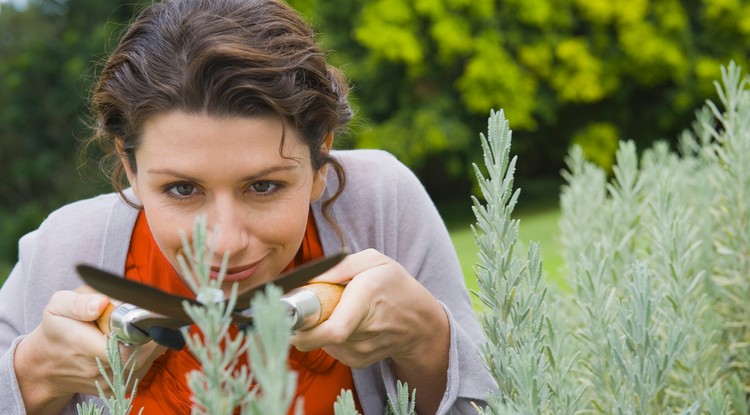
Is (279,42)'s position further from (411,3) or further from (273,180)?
(411,3)

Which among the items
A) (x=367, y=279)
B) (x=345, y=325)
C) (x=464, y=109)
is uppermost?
(x=464, y=109)

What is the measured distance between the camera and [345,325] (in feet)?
4.51

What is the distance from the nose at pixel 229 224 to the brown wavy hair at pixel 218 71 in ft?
0.62

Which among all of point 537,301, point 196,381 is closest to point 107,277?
point 196,381

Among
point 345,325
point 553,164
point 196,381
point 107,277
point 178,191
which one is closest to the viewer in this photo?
point 196,381

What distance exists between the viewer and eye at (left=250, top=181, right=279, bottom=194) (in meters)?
1.76

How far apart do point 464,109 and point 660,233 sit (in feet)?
76.0

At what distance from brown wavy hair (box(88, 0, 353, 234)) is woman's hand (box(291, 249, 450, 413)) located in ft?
1.34

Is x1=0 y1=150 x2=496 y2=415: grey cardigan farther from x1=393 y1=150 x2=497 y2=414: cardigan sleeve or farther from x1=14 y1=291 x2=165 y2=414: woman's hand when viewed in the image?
x1=14 y1=291 x2=165 y2=414: woman's hand

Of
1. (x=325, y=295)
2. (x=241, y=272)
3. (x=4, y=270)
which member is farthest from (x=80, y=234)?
(x=4, y=270)

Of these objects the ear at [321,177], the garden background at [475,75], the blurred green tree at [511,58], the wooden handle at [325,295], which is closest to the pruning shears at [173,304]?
the wooden handle at [325,295]

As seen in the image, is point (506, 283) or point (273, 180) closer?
point (506, 283)

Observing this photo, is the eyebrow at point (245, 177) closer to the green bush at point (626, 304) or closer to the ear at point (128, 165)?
the ear at point (128, 165)

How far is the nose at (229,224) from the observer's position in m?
1.65
